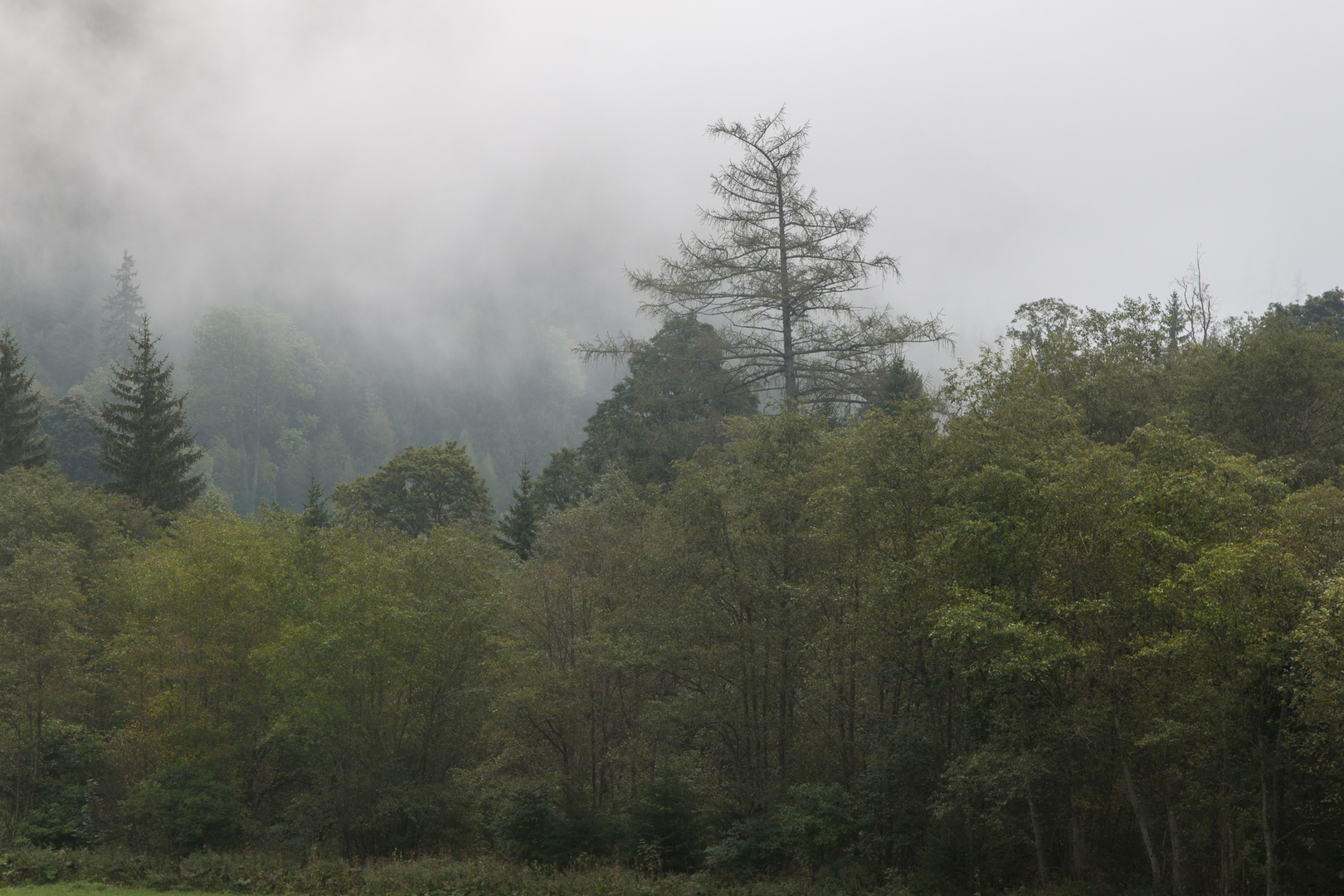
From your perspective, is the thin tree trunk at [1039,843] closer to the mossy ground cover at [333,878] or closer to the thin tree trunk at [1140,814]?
the thin tree trunk at [1140,814]

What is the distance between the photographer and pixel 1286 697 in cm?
1482

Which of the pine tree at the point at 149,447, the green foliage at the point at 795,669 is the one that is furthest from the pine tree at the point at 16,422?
the green foliage at the point at 795,669

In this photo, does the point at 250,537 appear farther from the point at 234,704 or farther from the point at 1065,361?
the point at 1065,361

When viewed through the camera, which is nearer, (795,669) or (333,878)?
(333,878)

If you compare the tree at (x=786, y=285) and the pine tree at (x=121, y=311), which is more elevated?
the pine tree at (x=121, y=311)

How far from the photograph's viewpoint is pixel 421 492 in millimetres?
57562

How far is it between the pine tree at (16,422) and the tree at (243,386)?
47.4m

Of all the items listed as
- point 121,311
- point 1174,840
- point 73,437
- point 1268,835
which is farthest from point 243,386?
point 1268,835

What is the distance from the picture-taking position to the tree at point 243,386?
102 meters

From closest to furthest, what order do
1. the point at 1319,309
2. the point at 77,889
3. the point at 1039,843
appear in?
the point at 1039,843
the point at 77,889
the point at 1319,309

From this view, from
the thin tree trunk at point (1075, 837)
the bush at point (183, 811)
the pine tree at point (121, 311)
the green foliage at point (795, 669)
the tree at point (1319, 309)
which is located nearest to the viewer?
the green foliage at point (795, 669)

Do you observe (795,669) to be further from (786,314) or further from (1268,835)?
(786,314)

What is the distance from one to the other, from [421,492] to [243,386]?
186 feet

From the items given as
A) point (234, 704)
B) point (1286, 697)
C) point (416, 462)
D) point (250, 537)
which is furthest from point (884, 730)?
point (416, 462)
